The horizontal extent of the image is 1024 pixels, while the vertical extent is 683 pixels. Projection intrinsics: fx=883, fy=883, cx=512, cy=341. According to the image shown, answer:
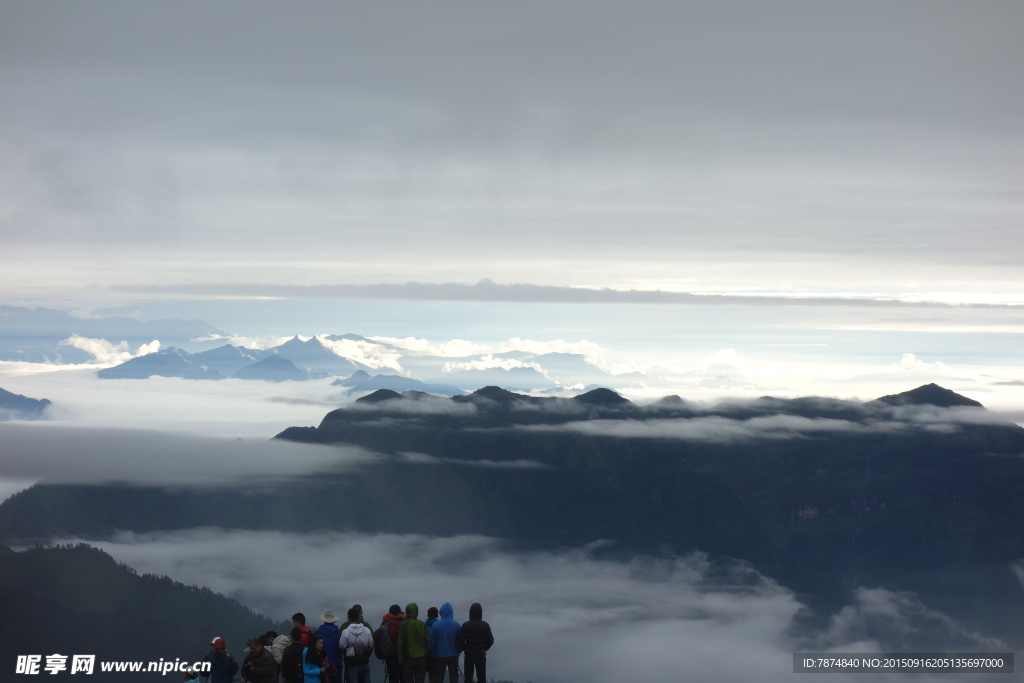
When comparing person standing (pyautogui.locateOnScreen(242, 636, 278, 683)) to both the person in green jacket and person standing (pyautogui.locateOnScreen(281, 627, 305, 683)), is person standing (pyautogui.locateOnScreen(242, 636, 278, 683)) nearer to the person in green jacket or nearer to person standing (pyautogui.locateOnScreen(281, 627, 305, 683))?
person standing (pyautogui.locateOnScreen(281, 627, 305, 683))

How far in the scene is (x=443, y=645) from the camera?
126 feet

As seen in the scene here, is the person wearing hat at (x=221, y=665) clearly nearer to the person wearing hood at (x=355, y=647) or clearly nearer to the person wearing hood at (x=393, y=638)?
the person wearing hood at (x=355, y=647)

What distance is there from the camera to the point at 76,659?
55.2 meters

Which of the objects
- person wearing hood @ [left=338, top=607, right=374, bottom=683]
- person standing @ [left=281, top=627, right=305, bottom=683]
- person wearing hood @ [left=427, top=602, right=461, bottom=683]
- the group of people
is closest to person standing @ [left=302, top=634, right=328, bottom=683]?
the group of people

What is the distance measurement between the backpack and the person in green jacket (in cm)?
31

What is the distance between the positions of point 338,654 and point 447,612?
195 inches

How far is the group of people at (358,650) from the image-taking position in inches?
1369

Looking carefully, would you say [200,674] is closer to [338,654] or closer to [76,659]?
[338,654]

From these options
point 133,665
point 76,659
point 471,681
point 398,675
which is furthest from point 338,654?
point 76,659


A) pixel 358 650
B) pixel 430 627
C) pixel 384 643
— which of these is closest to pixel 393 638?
pixel 384 643

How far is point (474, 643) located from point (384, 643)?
3.87 meters

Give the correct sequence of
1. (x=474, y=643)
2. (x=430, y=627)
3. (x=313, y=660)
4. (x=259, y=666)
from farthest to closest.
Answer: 1. (x=430, y=627)
2. (x=474, y=643)
3. (x=313, y=660)
4. (x=259, y=666)

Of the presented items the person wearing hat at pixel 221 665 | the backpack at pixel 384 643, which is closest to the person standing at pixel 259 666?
the person wearing hat at pixel 221 665

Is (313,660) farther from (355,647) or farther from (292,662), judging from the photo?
(355,647)
